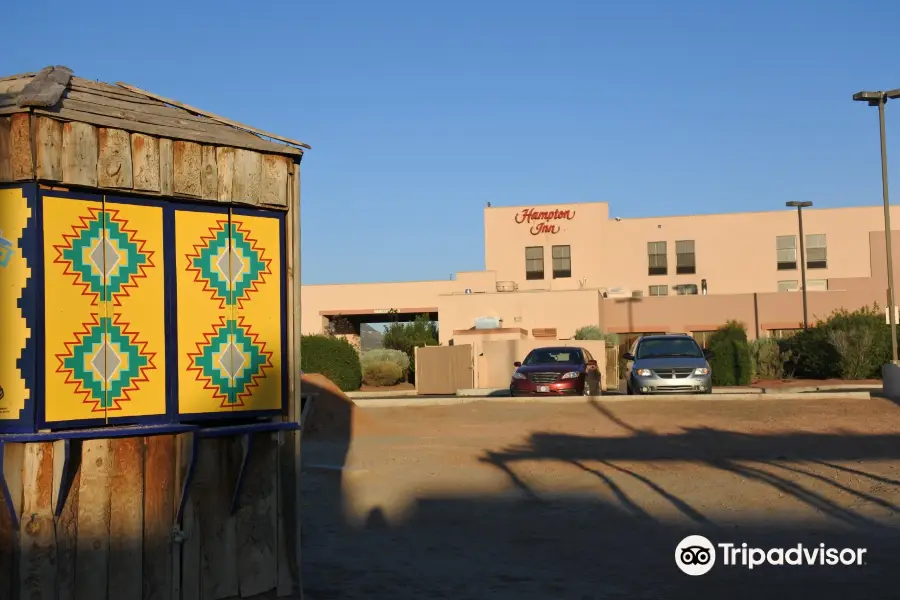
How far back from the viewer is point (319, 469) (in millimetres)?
14859

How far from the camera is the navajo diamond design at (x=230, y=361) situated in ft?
24.5

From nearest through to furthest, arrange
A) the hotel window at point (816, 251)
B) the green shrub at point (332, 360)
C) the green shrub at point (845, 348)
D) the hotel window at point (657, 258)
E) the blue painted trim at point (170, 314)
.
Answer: the blue painted trim at point (170, 314) < the green shrub at point (845, 348) < the green shrub at point (332, 360) < the hotel window at point (816, 251) < the hotel window at point (657, 258)

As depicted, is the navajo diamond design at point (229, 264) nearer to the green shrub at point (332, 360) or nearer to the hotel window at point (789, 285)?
the green shrub at point (332, 360)

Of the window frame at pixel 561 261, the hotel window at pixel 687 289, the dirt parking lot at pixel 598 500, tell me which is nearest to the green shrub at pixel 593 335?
the hotel window at pixel 687 289

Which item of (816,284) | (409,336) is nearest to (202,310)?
(409,336)

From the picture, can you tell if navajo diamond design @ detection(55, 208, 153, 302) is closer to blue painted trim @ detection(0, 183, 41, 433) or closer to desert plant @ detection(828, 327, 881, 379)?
blue painted trim @ detection(0, 183, 41, 433)

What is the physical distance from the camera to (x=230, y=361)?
24.9 ft

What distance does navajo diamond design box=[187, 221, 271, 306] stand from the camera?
7.44 metres

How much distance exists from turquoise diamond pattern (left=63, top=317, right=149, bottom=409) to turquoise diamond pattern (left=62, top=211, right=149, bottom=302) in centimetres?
23

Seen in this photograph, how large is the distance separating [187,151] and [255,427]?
6.30 ft

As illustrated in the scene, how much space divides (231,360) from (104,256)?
1.16m

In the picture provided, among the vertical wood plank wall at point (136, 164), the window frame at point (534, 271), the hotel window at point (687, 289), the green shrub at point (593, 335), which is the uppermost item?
the window frame at point (534, 271)

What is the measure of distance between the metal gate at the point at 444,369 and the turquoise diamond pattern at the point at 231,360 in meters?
30.9

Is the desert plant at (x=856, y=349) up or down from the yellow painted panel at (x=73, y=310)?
down
